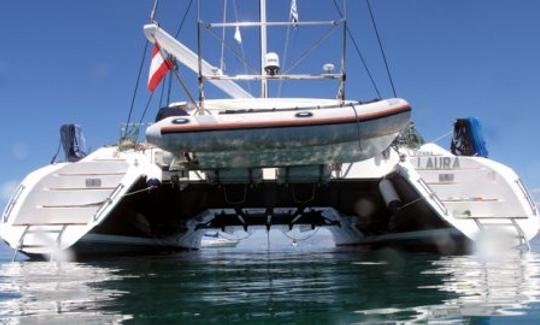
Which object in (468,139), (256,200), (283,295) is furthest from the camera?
(468,139)

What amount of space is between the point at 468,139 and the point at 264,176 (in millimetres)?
4655

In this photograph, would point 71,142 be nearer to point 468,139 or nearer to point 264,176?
point 264,176

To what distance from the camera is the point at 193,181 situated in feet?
31.9

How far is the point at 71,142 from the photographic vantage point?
492 inches

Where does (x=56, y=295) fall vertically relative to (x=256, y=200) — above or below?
below

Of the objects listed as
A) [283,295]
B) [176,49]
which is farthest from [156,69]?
[283,295]

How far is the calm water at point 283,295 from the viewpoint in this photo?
3.77 metres

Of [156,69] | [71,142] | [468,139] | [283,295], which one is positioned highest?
[156,69]

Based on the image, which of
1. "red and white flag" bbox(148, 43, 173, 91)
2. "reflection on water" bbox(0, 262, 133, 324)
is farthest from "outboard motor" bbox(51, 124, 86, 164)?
"reflection on water" bbox(0, 262, 133, 324)

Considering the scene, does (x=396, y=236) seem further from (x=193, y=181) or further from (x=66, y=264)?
(x=66, y=264)

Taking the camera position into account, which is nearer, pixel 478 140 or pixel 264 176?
pixel 264 176

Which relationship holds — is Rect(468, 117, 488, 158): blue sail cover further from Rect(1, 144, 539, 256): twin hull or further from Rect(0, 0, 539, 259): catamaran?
Rect(1, 144, 539, 256): twin hull

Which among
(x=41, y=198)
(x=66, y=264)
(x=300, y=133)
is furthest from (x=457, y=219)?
(x=41, y=198)

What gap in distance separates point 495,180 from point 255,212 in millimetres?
6340
